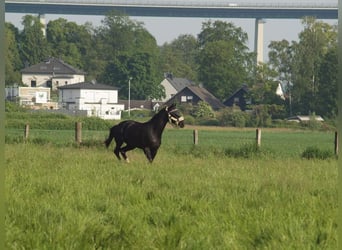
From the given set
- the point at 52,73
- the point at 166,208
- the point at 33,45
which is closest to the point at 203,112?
the point at 52,73

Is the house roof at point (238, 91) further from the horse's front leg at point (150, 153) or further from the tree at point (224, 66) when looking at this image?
the horse's front leg at point (150, 153)

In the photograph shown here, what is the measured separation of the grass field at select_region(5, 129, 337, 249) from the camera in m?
6.87

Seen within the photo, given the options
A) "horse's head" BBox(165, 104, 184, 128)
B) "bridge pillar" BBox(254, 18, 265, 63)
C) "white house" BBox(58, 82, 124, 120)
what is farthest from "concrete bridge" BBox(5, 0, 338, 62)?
"horse's head" BBox(165, 104, 184, 128)

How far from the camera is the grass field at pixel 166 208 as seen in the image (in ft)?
22.5

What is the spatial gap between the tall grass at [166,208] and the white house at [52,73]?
9471 cm

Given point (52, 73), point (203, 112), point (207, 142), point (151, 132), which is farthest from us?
point (52, 73)

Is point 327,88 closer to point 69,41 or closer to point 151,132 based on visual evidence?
point 151,132

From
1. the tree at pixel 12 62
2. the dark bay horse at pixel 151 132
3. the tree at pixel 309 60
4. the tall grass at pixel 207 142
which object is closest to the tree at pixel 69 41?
the tree at pixel 12 62

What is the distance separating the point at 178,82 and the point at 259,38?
39.0 meters

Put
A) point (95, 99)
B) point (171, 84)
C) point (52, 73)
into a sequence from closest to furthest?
point (95, 99) < point (52, 73) < point (171, 84)

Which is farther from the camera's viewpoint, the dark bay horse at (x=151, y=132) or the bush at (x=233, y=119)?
the bush at (x=233, y=119)

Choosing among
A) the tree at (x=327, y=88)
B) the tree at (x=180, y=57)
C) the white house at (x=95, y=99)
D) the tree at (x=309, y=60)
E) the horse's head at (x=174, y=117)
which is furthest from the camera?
the tree at (x=180, y=57)

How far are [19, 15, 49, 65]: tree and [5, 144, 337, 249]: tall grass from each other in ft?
333

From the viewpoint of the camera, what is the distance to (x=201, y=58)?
293ft
